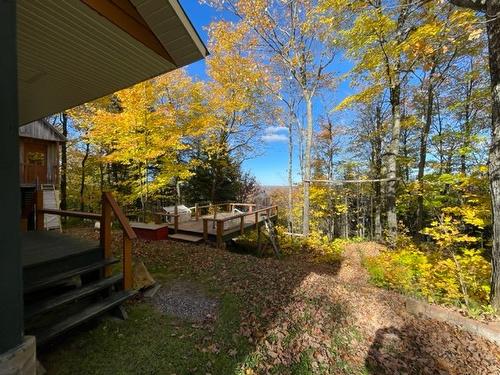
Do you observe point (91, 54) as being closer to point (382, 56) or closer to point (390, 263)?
point (390, 263)

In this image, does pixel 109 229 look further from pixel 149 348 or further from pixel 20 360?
pixel 20 360

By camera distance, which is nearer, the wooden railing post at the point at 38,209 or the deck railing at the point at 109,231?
the deck railing at the point at 109,231

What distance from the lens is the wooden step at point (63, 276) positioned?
8.80 feet

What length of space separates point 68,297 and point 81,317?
0.87ft

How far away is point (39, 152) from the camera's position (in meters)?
14.1

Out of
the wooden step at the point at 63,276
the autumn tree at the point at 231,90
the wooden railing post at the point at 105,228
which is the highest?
the autumn tree at the point at 231,90

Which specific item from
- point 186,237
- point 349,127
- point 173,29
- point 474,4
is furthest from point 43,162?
point 349,127

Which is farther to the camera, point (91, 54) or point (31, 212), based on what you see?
point (31, 212)

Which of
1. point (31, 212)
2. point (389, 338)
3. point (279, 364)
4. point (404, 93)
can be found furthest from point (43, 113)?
point (404, 93)

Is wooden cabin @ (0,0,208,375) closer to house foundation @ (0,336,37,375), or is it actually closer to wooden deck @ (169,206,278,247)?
house foundation @ (0,336,37,375)

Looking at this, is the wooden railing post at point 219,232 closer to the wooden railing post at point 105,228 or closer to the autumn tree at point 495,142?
the wooden railing post at point 105,228

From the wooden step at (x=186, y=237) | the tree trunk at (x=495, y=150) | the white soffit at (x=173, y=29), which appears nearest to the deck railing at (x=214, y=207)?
the wooden step at (x=186, y=237)

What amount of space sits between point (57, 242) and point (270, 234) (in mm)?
8316

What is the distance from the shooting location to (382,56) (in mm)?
8102
